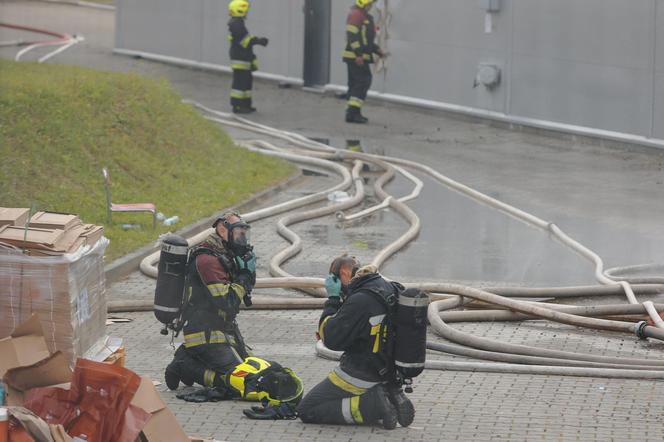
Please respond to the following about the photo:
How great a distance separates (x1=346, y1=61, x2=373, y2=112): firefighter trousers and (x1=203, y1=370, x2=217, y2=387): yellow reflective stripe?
13.7m

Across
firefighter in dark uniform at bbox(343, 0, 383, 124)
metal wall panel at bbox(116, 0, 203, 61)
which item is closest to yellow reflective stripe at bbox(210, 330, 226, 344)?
firefighter in dark uniform at bbox(343, 0, 383, 124)

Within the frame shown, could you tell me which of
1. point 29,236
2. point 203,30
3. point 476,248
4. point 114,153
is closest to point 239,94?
point 203,30

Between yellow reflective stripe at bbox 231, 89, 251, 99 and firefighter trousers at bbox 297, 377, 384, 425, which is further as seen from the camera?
yellow reflective stripe at bbox 231, 89, 251, 99

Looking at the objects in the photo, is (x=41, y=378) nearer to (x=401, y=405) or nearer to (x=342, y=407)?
(x=342, y=407)

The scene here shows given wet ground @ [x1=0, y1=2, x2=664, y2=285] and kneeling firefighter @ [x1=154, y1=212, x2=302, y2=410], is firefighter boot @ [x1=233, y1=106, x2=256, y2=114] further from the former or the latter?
kneeling firefighter @ [x1=154, y1=212, x2=302, y2=410]

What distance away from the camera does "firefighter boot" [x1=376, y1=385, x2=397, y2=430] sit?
27.0 feet

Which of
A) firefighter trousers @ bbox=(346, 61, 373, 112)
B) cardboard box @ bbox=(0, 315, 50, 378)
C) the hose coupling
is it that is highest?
firefighter trousers @ bbox=(346, 61, 373, 112)

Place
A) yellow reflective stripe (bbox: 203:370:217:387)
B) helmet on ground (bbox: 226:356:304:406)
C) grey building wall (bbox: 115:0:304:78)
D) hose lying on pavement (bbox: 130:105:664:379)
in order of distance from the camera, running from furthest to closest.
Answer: grey building wall (bbox: 115:0:304:78) → hose lying on pavement (bbox: 130:105:664:379) → yellow reflective stripe (bbox: 203:370:217:387) → helmet on ground (bbox: 226:356:304:406)

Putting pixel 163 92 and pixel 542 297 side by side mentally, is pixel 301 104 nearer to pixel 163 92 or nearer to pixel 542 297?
pixel 163 92

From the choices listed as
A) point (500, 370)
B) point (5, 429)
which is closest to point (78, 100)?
point (500, 370)

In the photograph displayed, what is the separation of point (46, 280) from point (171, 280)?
3.39ft

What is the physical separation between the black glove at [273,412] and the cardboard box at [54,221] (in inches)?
65.5

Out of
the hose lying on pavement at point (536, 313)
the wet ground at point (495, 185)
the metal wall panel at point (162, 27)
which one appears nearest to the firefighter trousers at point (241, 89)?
the wet ground at point (495, 185)

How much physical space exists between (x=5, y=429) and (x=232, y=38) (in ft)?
56.6
